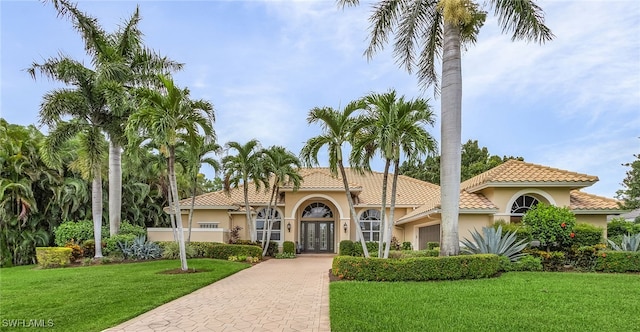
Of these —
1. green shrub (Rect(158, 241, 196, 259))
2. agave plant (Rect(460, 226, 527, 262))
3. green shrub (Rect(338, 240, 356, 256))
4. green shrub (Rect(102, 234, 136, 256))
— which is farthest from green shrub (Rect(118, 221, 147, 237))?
agave plant (Rect(460, 226, 527, 262))

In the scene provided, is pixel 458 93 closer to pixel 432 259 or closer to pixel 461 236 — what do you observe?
pixel 432 259

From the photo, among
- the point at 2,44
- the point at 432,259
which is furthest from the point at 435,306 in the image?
the point at 2,44

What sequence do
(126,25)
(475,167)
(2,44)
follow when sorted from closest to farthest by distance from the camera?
(2,44) → (126,25) → (475,167)

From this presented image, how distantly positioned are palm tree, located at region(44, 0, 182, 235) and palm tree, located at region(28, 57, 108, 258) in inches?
21.8

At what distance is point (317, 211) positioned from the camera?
27.2 metres

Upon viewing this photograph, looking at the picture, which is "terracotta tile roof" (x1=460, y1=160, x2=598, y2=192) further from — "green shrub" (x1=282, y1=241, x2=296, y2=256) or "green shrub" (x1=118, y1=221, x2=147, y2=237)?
"green shrub" (x1=118, y1=221, x2=147, y2=237)

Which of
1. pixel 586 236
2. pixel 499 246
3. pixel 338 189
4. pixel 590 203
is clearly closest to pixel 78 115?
pixel 338 189

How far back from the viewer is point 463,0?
12.1 meters

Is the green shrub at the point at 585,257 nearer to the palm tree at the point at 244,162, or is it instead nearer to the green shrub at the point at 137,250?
the palm tree at the point at 244,162

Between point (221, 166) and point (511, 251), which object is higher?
point (221, 166)

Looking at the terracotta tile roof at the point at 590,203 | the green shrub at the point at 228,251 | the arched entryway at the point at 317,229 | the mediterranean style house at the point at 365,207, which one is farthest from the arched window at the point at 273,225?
the terracotta tile roof at the point at 590,203

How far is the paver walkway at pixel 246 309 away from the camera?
6.93 m

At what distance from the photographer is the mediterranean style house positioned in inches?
642

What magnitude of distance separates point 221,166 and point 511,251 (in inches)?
579
